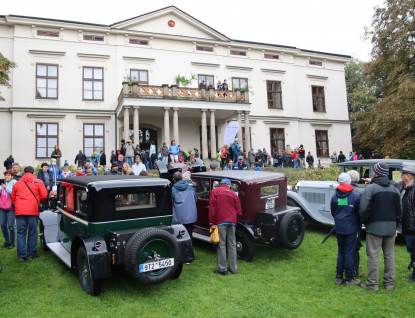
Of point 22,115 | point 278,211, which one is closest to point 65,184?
point 278,211

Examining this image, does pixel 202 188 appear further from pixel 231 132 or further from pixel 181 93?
pixel 181 93

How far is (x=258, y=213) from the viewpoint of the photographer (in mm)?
6164

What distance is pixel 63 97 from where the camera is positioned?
21.0 meters

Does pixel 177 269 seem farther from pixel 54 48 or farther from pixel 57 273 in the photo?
pixel 54 48

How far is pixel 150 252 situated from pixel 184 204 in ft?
5.13

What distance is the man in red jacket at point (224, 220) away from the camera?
538 centimetres

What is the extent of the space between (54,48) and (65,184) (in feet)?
62.1

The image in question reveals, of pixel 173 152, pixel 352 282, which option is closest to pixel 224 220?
pixel 352 282

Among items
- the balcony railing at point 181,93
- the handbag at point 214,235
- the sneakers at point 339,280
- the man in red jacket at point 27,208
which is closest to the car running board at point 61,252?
the man in red jacket at point 27,208

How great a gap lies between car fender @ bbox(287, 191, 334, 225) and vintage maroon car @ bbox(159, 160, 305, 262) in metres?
1.40

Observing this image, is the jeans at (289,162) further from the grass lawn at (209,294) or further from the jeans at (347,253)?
the jeans at (347,253)

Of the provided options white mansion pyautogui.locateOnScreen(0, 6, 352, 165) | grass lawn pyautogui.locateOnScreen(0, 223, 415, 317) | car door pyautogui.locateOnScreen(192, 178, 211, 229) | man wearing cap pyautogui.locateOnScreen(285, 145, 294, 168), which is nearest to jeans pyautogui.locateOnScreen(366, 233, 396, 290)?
grass lawn pyautogui.locateOnScreen(0, 223, 415, 317)

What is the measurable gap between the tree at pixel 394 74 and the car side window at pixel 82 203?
1648 cm

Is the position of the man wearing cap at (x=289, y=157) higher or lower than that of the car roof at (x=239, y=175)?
higher
